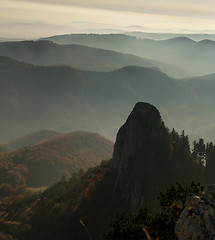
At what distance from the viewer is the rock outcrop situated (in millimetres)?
26203

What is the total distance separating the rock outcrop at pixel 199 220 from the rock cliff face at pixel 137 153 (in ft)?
218

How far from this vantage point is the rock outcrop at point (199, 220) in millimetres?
26203

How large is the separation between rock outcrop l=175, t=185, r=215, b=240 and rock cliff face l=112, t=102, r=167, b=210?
66.4 meters

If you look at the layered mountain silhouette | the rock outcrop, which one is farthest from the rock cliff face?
the rock outcrop

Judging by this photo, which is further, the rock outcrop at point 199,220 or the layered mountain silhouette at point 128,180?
the layered mountain silhouette at point 128,180

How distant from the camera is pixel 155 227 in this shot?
35.1m

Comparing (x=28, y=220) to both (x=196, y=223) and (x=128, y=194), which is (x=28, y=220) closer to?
(x=128, y=194)

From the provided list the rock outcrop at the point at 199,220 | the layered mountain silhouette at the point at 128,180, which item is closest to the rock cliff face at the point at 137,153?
the layered mountain silhouette at the point at 128,180

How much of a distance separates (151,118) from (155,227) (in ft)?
248

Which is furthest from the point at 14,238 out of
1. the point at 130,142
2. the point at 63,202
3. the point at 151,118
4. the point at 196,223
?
the point at 196,223

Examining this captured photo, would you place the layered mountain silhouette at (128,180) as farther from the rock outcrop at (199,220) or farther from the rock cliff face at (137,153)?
the rock outcrop at (199,220)

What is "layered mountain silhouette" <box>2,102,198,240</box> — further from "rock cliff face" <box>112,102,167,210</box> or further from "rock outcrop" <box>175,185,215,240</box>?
"rock outcrop" <box>175,185,215,240</box>

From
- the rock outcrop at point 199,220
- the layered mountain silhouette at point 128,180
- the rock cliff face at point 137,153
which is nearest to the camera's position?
the rock outcrop at point 199,220

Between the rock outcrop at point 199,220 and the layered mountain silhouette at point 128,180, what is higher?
the rock outcrop at point 199,220
